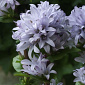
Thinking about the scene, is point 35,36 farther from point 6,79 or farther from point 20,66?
point 6,79

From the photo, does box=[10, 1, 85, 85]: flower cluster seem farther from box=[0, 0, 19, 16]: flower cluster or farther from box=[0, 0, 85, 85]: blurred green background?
box=[0, 0, 85, 85]: blurred green background

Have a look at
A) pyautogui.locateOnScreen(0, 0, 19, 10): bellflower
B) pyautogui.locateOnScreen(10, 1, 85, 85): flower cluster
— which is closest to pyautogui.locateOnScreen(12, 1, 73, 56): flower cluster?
pyautogui.locateOnScreen(10, 1, 85, 85): flower cluster

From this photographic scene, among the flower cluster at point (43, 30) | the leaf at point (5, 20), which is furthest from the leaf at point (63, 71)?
the flower cluster at point (43, 30)

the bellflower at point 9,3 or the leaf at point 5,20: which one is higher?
the bellflower at point 9,3

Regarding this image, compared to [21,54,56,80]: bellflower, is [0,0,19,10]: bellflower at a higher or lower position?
higher

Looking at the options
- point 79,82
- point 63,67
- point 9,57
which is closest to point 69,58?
point 63,67

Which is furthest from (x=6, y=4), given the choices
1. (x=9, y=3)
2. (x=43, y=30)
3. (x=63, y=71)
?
(x=63, y=71)

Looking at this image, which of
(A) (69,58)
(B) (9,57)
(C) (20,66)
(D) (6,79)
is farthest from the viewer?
(D) (6,79)

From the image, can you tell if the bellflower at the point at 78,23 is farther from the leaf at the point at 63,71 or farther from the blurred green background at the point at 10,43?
the leaf at the point at 63,71
